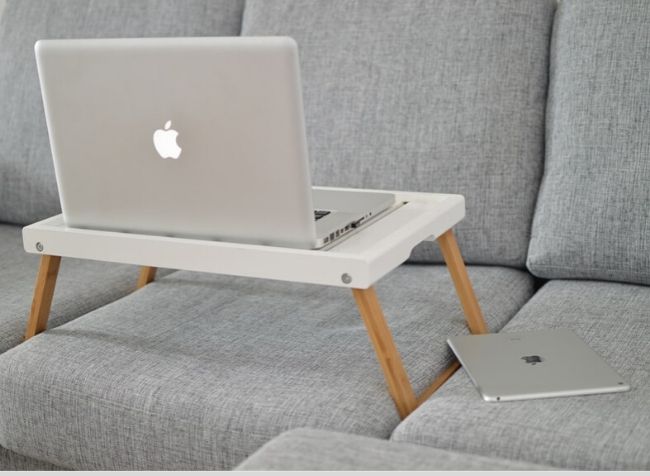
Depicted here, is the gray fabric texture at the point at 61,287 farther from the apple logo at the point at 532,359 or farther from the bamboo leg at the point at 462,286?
the apple logo at the point at 532,359

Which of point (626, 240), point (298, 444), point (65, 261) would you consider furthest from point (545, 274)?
point (65, 261)

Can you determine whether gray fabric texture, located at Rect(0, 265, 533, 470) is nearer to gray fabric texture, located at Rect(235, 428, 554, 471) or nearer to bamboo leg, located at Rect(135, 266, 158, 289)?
bamboo leg, located at Rect(135, 266, 158, 289)

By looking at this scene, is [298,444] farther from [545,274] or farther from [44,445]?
[545,274]

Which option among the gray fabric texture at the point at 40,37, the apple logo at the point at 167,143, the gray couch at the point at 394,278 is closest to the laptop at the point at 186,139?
the apple logo at the point at 167,143

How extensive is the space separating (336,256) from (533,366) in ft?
1.17

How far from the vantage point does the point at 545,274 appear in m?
1.91

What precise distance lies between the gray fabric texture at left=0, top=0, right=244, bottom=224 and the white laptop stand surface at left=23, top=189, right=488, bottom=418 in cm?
66

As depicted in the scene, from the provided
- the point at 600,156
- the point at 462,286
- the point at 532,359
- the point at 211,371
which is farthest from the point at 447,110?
the point at 211,371

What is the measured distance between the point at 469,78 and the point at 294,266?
2.38ft

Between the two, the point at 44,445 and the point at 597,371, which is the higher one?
the point at 597,371

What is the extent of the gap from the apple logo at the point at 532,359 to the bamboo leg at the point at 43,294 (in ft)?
2.70

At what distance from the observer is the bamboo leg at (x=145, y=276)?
199 centimetres

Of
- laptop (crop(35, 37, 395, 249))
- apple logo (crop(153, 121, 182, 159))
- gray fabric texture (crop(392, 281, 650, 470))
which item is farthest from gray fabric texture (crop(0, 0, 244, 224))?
gray fabric texture (crop(392, 281, 650, 470))

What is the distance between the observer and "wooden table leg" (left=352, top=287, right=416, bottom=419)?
4.72 feet
